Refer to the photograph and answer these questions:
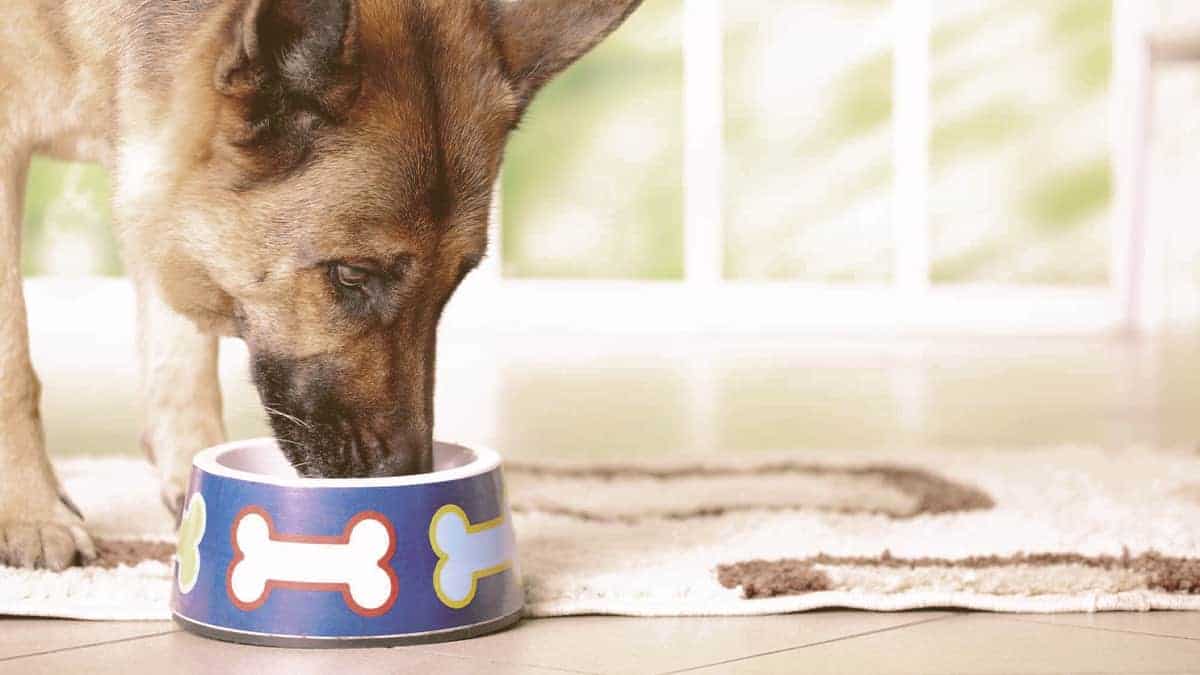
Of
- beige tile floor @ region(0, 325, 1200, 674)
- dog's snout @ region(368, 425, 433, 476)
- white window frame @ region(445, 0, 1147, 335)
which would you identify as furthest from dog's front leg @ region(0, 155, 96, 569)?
white window frame @ region(445, 0, 1147, 335)

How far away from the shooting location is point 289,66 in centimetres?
188

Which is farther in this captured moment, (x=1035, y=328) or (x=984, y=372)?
(x=1035, y=328)

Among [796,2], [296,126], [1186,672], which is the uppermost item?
[796,2]

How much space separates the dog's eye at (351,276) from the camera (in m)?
1.96

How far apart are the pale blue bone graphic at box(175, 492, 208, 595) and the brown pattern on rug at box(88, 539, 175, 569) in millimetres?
296

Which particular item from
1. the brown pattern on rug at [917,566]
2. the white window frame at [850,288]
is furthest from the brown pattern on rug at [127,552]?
the white window frame at [850,288]

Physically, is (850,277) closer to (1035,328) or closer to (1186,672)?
(1035,328)

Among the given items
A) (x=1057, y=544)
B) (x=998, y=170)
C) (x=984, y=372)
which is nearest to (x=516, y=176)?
(x=998, y=170)

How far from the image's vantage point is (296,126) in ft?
6.42

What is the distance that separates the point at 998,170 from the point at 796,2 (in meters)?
1.42

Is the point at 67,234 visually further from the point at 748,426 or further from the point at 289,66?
the point at 289,66

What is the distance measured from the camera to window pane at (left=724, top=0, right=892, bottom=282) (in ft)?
28.8

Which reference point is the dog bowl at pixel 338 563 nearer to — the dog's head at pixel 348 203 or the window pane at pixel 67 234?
the dog's head at pixel 348 203

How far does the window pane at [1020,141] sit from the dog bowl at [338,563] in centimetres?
712
